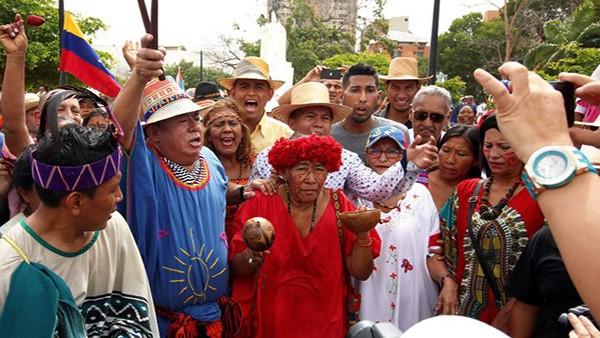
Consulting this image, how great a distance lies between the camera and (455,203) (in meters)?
3.79

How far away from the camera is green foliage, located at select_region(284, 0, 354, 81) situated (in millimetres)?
41312

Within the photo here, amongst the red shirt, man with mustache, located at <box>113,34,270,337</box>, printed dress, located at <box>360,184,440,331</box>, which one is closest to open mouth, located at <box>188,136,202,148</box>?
man with mustache, located at <box>113,34,270,337</box>

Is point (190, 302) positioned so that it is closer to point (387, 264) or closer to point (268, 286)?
point (268, 286)

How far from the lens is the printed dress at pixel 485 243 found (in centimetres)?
340

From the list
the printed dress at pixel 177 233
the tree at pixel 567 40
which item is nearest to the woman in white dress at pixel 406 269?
the printed dress at pixel 177 233

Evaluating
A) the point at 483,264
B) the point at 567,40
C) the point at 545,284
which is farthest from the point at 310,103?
the point at 567,40

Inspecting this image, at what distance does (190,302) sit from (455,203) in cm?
176

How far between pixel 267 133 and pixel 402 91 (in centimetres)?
175

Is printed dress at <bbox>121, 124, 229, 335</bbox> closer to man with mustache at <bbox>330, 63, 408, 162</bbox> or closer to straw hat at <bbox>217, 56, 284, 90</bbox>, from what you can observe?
man with mustache at <bbox>330, 63, 408, 162</bbox>

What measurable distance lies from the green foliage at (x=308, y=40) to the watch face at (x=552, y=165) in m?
39.7

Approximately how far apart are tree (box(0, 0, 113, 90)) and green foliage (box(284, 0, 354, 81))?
21030 mm

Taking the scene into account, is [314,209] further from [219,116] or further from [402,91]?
[402,91]

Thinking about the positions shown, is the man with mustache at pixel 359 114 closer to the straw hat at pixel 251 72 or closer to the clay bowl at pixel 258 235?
the straw hat at pixel 251 72

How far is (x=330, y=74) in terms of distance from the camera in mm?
6605
